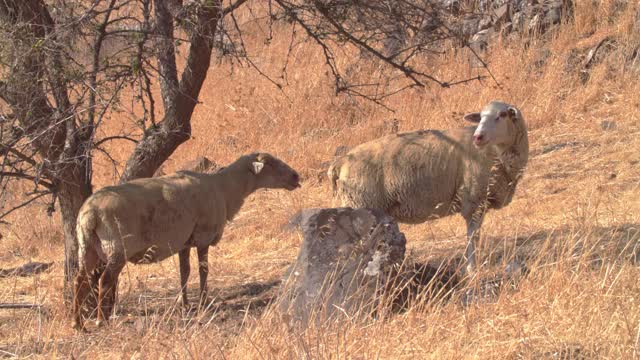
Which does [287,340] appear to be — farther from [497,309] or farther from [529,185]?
[529,185]

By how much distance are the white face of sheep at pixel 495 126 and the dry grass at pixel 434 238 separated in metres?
0.72

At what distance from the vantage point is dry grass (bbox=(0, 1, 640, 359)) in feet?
15.2

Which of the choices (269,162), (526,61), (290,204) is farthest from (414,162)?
(526,61)

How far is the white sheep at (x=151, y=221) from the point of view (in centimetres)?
758

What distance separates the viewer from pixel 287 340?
14.6ft

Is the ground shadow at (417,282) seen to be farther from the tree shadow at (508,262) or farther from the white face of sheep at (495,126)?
the white face of sheep at (495,126)

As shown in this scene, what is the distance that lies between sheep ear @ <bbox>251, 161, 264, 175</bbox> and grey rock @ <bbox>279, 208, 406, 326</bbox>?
77.7 inches

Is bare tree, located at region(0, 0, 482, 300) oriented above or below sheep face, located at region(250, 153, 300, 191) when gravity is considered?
above

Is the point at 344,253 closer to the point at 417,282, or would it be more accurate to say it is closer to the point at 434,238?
the point at 417,282

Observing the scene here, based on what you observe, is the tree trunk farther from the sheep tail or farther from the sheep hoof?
the sheep tail

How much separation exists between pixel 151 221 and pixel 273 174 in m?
1.84

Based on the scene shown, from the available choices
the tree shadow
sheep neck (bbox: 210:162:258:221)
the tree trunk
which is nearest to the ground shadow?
the tree shadow

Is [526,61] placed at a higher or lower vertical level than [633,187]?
higher

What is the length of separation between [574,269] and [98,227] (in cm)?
399
